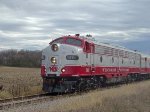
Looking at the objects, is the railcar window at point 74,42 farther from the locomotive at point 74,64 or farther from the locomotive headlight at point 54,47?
the locomotive headlight at point 54,47

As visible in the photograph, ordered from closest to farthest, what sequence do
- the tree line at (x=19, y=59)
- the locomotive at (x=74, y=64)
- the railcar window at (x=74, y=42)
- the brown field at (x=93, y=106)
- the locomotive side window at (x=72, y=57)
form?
the brown field at (x=93, y=106), the locomotive at (x=74, y=64), the locomotive side window at (x=72, y=57), the railcar window at (x=74, y=42), the tree line at (x=19, y=59)

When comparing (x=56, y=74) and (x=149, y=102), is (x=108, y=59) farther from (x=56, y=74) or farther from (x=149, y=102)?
(x=149, y=102)

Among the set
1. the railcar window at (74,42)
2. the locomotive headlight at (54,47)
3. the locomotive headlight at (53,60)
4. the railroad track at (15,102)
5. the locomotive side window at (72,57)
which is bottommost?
the railroad track at (15,102)

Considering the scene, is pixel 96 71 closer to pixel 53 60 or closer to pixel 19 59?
pixel 53 60

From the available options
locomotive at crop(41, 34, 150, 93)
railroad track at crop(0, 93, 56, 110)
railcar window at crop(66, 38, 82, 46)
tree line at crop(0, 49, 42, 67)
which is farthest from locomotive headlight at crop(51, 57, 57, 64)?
tree line at crop(0, 49, 42, 67)

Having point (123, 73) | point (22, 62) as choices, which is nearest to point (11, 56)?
point (22, 62)

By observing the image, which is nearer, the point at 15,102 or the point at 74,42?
the point at 15,102

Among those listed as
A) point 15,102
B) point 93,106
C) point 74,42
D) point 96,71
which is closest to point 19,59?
point 96,71

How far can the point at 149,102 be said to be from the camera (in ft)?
68.7

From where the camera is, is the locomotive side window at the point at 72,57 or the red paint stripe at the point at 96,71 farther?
the locomotive side window at the point at 72,57

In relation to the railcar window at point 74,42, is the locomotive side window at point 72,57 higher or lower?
lower

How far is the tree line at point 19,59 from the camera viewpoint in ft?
282

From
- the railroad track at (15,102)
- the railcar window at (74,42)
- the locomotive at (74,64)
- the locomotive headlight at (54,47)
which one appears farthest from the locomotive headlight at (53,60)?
the railroad track at (15,102)

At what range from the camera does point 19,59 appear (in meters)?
87.7
